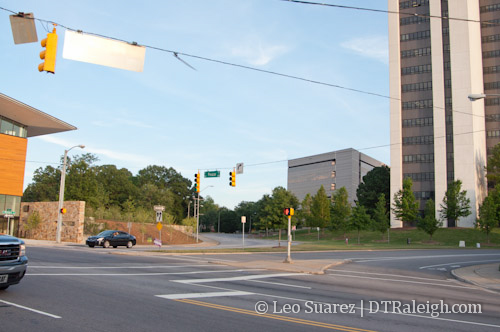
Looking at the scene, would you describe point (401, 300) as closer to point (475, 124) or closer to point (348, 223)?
point (348, 223)

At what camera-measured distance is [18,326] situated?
6.64 m

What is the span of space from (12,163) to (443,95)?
75.0m

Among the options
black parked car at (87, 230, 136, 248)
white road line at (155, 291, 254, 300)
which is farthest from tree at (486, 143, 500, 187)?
white road line at (155, 291, 254, 300)

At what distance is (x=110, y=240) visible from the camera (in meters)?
33.7

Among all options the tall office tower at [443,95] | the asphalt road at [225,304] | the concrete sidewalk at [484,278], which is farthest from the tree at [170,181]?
the asphalt road at [225,304]

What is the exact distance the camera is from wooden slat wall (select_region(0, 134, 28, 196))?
4759cm

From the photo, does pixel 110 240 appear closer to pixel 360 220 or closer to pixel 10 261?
pixel 10 261

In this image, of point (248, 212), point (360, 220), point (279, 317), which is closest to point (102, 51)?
point (279, 317)

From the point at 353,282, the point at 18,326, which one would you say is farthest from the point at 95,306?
the point at 353,282

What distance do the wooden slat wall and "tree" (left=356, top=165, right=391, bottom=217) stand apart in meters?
69.7

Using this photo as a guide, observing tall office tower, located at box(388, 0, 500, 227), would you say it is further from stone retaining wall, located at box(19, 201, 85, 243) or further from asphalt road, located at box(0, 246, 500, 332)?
asphalt road, located at box(0, 246, 500, 332)

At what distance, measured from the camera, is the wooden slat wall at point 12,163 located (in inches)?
1874

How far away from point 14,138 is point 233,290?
47.7 m

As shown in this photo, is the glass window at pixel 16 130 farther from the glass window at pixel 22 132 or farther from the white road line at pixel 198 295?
the white road line at pixel 198 295
